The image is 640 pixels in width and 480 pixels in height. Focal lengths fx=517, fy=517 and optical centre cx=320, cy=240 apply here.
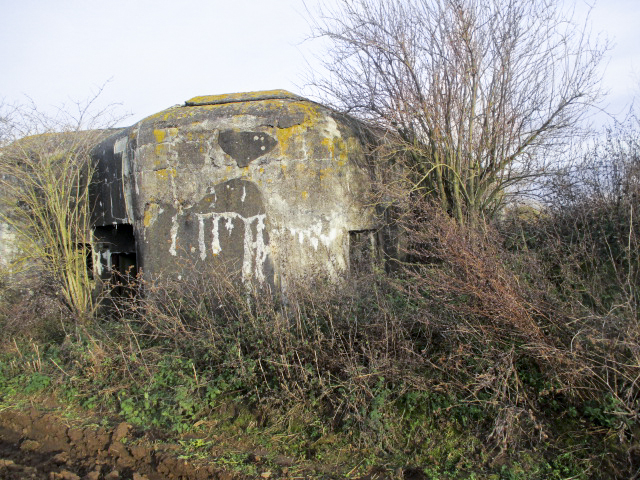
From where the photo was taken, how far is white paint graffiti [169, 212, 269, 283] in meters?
6.04

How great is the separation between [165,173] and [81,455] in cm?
336

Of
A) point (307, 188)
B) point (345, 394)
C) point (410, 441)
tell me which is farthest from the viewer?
point (307, 188)

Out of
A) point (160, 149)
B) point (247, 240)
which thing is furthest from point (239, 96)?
point (247, 240)

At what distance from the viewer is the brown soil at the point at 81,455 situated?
11.8 ft

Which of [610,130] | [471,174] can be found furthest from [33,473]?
[610,130]

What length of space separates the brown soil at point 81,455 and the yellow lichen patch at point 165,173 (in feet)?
9.51

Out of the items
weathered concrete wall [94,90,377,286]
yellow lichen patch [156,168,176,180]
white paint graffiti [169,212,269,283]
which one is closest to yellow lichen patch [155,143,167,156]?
weathered concrete wall [94,90,377,286]

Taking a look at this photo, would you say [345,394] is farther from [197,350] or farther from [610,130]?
[610,130]

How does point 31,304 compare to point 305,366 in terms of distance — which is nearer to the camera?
point 305,366

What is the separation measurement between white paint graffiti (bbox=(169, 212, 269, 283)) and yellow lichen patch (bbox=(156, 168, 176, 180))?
2.07 feet

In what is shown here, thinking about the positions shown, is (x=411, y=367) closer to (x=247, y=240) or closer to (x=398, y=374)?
(x=398, y=374)

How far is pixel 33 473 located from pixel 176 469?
1.01 meters

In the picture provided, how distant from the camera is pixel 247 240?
6066 millimetres

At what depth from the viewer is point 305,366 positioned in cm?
420
